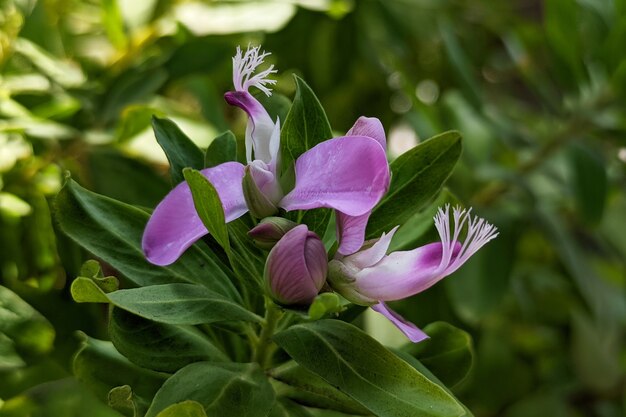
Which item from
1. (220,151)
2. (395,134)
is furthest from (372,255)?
(395,134)

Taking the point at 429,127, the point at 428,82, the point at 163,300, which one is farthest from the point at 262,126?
the point at 428,82

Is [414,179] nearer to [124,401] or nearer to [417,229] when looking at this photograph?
[417,229]

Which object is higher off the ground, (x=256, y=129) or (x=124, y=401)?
(x=256, y=129)

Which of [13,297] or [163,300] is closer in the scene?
[163,300]

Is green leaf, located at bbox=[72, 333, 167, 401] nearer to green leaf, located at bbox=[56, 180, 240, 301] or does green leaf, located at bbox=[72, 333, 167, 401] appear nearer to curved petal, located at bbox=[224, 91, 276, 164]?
green leaf, located at bbox=[56, 180, 240, 301]

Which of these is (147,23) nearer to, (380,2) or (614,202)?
(380,2)

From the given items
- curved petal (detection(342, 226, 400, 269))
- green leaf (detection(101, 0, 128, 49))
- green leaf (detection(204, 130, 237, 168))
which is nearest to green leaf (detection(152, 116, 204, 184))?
green leaf (detection(204, 130, 237, 168))

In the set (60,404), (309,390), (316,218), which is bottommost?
(60,404)
